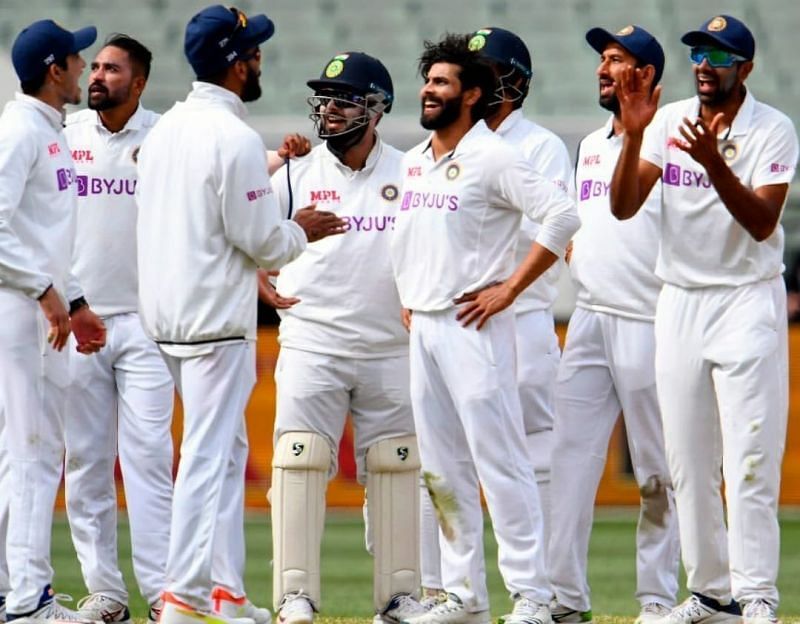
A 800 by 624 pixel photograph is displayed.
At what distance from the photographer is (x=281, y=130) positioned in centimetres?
1541

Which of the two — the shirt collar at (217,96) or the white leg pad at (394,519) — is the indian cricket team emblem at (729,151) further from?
the shirt collar at (217,96)

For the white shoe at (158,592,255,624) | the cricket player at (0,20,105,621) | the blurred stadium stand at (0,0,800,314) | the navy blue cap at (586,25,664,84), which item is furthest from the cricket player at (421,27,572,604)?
the blurred stadium stand at (0,0,800,314)

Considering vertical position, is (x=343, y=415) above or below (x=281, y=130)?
below

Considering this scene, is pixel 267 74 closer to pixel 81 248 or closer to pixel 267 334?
pixel 267 334

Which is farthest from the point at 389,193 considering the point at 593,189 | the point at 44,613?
the point at 44,613

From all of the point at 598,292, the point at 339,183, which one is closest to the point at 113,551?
the point at 339,183

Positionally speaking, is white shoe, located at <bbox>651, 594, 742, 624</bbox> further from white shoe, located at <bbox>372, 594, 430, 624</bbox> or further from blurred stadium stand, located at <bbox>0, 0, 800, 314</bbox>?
blurred stadium stand, located at <bbox>0, 0, 800, 314</bbox>

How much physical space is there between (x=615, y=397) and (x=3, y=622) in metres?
2.49

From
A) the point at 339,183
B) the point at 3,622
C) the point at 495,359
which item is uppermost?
the point at 339,183

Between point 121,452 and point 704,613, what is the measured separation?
2266 millimetres

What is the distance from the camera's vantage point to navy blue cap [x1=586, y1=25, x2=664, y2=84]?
665cm

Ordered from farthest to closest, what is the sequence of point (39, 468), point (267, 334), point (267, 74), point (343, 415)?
point (267, 74)
point (267, 334)
point (343, 415)
point (39, 468)

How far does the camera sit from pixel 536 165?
6.66m

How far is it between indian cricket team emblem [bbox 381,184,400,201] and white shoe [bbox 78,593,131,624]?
185cm
